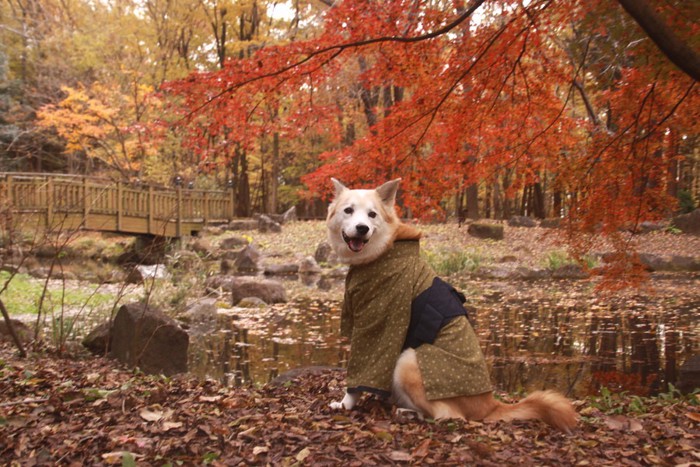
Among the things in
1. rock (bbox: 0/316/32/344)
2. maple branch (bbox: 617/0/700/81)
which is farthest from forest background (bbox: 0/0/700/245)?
rock (bbox: 0/316/32/344)

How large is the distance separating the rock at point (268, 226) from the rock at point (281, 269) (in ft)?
18.4

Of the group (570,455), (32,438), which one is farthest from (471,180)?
(32,438)

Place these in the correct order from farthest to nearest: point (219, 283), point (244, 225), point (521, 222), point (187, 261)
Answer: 1. point (244, 225)
2. point (521, 222)
3. point (219, 283)
4. point (187, 261)

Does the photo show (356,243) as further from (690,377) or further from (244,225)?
(244,225)

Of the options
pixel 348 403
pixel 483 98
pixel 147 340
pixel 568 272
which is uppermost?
pixel 483 98

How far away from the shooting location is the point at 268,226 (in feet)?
72.2

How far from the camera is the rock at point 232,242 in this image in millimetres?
19455

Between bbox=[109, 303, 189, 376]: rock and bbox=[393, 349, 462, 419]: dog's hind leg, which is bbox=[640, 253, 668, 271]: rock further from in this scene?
bbox=[393, 349, 462, 419]: dog's hind leg

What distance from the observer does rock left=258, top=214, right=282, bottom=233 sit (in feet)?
71.9

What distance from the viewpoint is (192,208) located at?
73.0 ft

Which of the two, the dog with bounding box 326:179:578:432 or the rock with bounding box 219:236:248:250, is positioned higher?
the rock with bounding box 219:236:248:250

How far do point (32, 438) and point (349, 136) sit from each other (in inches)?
989

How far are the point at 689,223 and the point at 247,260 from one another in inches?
546

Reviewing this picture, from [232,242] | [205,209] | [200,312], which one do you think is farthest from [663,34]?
[205,209]
